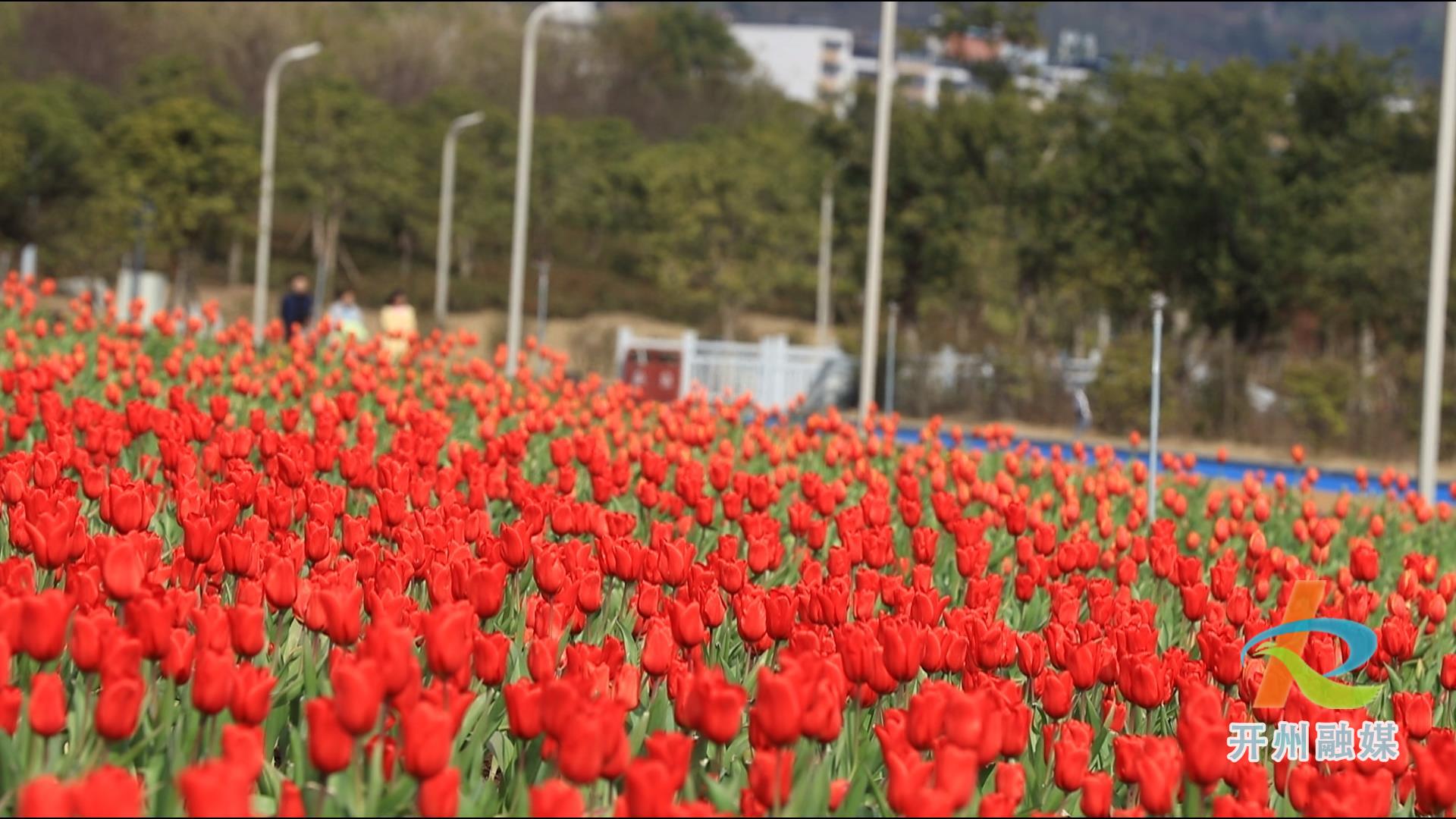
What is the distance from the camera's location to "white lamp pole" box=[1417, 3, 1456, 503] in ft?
45.8

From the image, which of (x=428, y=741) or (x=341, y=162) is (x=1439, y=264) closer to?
(x=428, y=741)

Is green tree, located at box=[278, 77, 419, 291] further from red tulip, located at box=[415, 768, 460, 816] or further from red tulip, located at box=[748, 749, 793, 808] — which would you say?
red tulip, located at box=[415, 768, 460, 816]

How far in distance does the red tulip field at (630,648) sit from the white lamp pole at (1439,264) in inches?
238

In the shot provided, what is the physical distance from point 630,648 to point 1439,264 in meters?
10.9

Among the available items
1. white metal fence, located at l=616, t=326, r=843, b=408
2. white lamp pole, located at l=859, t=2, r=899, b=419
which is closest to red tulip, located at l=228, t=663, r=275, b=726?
white lamp pole, located at l=859, t=2, r=899, b=419

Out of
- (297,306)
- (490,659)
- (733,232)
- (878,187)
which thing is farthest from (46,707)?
(733,232)

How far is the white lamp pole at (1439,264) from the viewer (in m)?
14.0

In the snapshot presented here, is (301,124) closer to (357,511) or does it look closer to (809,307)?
(809,307)

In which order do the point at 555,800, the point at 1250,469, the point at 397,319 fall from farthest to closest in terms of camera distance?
1. the point at 1250,469
2. the point at 397,319
3. the point at 555,800

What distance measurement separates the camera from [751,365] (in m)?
35.6

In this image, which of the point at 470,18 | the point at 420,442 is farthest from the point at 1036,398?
the point at 470,18

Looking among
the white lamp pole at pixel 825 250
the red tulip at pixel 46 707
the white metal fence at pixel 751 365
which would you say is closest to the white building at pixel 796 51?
the white lamp pole at pixel 825 250

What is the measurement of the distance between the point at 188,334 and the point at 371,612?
388 inches

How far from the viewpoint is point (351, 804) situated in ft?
10.3
